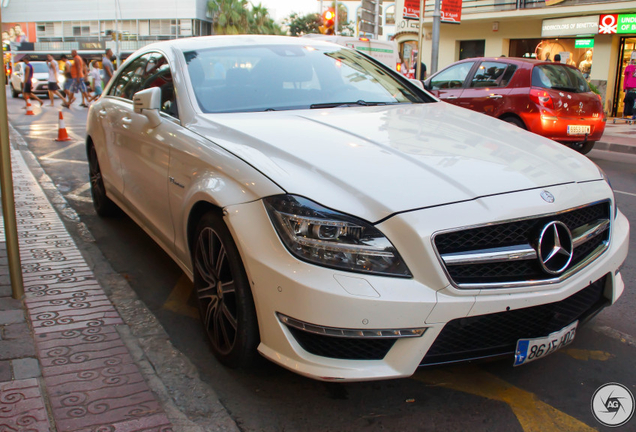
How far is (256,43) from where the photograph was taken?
431cm

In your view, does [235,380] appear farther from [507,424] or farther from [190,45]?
[190,45]

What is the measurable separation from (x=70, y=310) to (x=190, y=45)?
6.19 feet

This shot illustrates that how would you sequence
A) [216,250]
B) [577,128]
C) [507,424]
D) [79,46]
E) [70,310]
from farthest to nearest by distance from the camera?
1. [79,46]
2. [577,128]
3. [70,310]
4. [216,250]
5. [507,424]

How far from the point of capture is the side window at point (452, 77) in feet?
36.6

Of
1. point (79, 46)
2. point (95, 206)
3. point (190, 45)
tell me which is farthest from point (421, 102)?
point (79, 46)

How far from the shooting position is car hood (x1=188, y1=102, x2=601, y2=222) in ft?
8.08

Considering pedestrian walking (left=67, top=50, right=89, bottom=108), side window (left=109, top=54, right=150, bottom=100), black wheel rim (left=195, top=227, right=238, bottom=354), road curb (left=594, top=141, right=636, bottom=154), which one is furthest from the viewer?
pedestrian walking (left=67, top=50, right=89, bottom=108)

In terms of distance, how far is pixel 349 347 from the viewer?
7.83ft

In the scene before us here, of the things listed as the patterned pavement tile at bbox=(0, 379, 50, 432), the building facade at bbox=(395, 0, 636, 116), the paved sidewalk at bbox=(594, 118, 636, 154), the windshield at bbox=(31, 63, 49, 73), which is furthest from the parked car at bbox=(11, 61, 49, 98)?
the patterned pavement tile at bbox=(0, 379, 50, 432)

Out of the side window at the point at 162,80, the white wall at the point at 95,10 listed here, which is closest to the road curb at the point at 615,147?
the side window at the point at 162,80

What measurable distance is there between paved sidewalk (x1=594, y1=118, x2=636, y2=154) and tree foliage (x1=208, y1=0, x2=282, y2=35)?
54.5 metres

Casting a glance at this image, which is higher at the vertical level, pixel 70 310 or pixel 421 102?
pixel 421 102

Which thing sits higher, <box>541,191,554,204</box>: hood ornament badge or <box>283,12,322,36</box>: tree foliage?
<box>283,12,322,36</box>: tree foliage

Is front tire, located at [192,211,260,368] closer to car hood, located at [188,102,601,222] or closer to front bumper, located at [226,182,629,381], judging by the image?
front bumper, located at [226,182,629,381]
